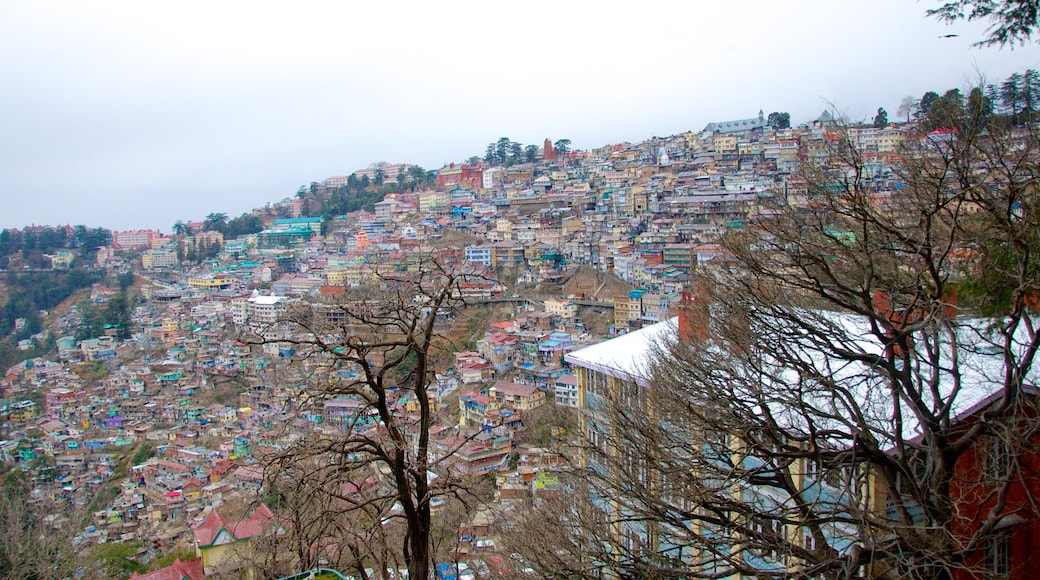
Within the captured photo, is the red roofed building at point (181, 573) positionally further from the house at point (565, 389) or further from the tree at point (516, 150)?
the tree at point (516, 150)

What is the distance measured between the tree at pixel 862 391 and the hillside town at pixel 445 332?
1.06 ft

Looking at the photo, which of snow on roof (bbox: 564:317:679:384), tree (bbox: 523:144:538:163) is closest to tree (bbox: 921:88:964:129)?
snow on roof (bbox: 564:317:679:384)

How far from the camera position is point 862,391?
5.33 metres

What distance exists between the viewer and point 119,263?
242ft

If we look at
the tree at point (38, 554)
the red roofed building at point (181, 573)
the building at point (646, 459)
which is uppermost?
the building at point (646, 459)

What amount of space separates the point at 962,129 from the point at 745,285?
1.56m

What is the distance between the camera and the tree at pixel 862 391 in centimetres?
356

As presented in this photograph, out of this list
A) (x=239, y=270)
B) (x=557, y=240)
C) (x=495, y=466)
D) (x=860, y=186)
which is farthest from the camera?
(x=239, y=270)

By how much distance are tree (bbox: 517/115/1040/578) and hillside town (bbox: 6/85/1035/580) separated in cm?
32

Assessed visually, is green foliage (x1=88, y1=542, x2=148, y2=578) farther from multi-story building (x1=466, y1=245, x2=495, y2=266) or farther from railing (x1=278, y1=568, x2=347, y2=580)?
multi-story building (x1=466, y1=245, x2=495, y2=266)

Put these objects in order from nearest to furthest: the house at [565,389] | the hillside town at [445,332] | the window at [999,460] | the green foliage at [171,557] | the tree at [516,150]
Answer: the window at [999,460] → the hillside town at [445,332] → the green foliage at [171,557] → the house at [565,389] → the tree at [516,150]

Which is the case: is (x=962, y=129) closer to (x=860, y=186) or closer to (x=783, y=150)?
(x=860, y=186)

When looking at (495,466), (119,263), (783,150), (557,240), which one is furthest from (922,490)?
(119,263)

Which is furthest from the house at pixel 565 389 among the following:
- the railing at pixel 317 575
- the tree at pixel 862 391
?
the railing at pixel 317 575
